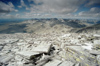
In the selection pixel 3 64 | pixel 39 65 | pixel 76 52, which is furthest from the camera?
pixel 76 52

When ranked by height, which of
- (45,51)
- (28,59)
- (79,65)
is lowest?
(79,65)

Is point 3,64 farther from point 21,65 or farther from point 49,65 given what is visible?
point 49,65

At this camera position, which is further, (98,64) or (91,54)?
(91,54)

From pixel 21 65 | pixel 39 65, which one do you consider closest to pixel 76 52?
pixel 39 65

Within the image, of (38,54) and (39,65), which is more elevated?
(38,54)

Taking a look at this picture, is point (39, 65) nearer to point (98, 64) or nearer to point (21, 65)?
point (21, 65)

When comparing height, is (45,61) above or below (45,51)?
below

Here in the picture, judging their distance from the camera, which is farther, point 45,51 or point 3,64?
point 45,51

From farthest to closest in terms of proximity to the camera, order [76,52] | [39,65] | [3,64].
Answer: [76,52]
[3,64]
[39,65]

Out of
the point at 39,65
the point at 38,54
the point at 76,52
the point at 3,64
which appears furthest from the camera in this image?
the point at 76,52
